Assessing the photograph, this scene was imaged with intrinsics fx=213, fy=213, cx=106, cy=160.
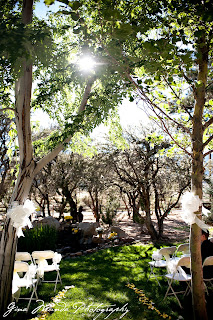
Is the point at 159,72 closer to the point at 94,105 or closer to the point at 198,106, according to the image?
the point at 198,106

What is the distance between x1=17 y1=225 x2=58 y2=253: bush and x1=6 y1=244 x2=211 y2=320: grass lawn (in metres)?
1.52

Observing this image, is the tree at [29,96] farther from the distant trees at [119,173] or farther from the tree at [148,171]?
the distant trees at [119,173]

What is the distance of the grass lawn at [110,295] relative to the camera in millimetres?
3457

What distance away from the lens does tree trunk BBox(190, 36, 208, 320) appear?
2877 millimetres

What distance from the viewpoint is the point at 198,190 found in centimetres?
297

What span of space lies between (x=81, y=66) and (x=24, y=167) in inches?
102

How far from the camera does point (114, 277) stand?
5277 millimetres

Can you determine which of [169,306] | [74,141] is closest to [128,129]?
[74,141]

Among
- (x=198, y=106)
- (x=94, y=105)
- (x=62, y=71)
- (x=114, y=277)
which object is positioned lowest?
(x=114, y=277)

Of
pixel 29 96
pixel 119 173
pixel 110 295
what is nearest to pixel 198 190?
pixel 110 295

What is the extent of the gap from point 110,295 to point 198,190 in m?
2.79

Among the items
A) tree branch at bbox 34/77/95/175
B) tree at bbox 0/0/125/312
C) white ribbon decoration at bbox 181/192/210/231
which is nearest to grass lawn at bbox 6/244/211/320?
tree at bbox 0/0/125/312

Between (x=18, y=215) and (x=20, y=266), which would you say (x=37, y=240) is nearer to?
(x=20, y=266)

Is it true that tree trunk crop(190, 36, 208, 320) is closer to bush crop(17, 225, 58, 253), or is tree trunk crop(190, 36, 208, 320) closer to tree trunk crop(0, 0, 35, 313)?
tree trunk crop(0, 0, 35, 313)
